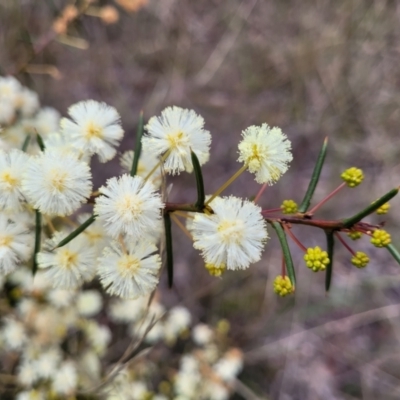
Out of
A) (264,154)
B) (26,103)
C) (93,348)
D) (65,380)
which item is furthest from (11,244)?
(93,348)

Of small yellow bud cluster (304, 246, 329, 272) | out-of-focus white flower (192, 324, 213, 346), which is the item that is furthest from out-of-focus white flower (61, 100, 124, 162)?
out-of-focus white flower (192, 324, 213, 346)

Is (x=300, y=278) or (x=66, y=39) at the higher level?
(x=66, y=39)

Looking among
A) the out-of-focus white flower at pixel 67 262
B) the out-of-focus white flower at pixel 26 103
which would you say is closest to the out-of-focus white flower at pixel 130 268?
the out-of-focus white flower at pixel 67 262

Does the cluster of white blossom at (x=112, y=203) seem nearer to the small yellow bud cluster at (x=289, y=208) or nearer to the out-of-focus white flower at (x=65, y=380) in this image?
the small yellow bud cluster at (x=289, y=208)

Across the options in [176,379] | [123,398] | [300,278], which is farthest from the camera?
[300,278]

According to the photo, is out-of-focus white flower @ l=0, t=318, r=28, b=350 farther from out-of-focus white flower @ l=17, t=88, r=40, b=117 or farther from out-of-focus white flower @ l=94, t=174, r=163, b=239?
out-of-focus white flower @ l=94, t=174, r=163, b=239

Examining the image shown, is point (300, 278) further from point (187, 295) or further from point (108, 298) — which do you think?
point (108, 298)

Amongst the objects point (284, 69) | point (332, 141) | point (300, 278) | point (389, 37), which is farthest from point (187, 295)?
point (389, 37)

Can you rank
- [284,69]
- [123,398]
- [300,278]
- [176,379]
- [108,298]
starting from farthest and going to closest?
[284,69] < [300,278] < [108,298] < [176,379] < [123,398]
